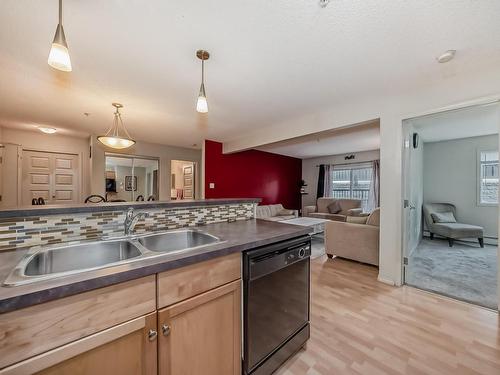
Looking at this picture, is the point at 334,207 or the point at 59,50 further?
the point at 334,207

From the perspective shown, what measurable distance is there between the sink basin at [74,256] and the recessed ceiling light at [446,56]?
2.80 meters

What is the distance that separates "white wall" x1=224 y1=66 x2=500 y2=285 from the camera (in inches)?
82.8

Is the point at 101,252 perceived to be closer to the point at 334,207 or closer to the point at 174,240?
the point at 174,240

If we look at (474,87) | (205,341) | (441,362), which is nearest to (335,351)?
(441,362)

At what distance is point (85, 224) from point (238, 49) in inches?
68.8

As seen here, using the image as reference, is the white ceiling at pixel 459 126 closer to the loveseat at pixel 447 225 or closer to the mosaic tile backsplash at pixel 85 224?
the loveseat at pixel 447 225

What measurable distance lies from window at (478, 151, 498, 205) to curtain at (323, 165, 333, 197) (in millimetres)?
3390

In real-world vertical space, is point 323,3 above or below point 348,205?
above

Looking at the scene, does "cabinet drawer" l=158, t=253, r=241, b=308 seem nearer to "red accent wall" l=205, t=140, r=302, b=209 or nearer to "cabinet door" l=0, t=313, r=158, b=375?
"cabinet door" l=0, t=313, r=158, b=375

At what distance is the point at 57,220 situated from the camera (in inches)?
47.1

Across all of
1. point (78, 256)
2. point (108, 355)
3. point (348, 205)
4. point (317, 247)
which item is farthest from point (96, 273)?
point (348, 205)

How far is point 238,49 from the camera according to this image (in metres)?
1.80

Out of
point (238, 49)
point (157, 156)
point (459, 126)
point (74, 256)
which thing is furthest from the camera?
point (157, 156)

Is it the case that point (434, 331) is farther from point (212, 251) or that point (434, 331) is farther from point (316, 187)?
point (316, 187)
